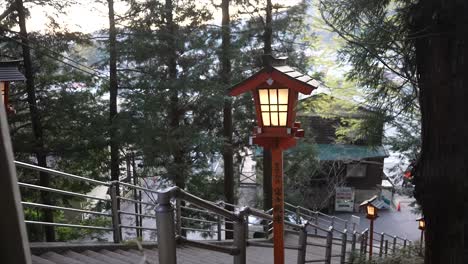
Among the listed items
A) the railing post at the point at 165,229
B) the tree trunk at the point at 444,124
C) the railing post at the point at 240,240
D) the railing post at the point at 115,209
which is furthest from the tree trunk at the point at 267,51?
the railing post at the point at 165,229

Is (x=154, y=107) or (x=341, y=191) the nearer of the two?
(x=154, y=107)

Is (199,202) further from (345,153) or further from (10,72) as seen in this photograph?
(345,153)

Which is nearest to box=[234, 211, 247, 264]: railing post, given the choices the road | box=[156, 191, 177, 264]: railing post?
Result: box=[156, 191, 177, 264]: railing post

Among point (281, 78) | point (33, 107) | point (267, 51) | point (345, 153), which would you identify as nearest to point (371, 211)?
point (345, 153)

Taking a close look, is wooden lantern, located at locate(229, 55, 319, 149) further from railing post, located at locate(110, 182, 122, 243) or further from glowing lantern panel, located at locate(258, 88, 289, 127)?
railing post, located at locate(110, 182, 122, 243)

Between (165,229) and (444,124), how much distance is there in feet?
8.85

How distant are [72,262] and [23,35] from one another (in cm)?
1040

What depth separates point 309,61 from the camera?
14281mm

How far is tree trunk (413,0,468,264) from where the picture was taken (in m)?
3.39

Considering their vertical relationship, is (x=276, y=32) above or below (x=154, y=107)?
above

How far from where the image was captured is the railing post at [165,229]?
2049 mm

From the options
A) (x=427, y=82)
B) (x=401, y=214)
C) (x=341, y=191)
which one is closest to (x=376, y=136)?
(x=427, y=82)

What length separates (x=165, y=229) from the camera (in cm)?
205

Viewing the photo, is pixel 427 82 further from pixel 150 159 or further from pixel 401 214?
pixel 401 214
